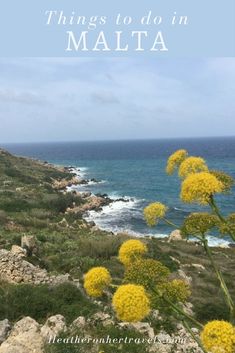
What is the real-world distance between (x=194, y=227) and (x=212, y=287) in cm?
1581

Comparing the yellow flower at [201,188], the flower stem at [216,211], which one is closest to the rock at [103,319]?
the flower stem at [216,211]

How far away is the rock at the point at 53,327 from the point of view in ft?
29.4

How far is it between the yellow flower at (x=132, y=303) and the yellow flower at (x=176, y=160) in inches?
74.3

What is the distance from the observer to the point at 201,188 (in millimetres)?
4012

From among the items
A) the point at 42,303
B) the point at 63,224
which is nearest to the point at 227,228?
the point at 42,303

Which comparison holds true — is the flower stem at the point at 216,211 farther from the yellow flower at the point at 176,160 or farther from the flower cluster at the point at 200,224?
the yellow flower at the point at 176,160

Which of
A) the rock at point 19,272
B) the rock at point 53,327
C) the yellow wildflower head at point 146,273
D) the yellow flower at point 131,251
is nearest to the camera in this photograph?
the yellow wildflower head at point 146,273

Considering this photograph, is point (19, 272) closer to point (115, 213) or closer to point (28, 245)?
point (28, 245)

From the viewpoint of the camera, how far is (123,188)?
79625mm

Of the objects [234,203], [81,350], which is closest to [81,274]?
[81,350]

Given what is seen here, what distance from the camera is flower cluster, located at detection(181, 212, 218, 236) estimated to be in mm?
4258

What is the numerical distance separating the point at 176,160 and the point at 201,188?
3.95 ft

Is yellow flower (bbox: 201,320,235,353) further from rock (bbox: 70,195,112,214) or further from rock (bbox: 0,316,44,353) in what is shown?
rock (bbox: 70,195,112,214)

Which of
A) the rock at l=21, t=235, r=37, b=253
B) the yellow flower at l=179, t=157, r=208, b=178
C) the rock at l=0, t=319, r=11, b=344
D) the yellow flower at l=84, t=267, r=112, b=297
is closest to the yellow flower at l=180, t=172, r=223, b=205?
the yellow flower at l=179, t=157, r=208, b=178
